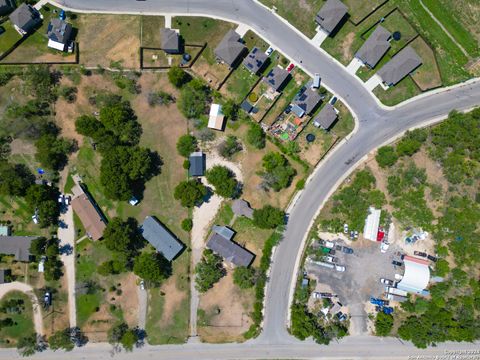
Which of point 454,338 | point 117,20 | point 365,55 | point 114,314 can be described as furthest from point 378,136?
point 114,314

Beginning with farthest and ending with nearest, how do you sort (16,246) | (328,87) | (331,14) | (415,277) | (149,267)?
(328,87), (415,277), (331,14), (16,246), (149,267)

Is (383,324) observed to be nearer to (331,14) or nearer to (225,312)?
(225,312)

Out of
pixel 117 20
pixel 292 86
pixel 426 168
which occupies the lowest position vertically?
pixel 426 168

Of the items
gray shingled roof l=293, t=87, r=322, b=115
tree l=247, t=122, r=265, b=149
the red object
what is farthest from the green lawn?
the red object

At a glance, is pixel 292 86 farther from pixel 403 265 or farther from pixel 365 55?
pixel 403 265

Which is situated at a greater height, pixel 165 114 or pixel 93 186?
pixel 165 114

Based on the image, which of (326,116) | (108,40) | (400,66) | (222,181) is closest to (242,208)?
(222,181)
